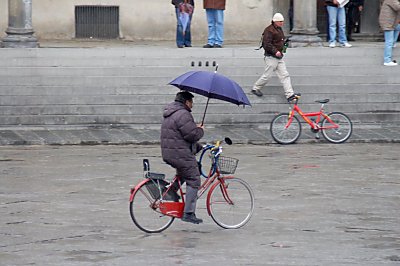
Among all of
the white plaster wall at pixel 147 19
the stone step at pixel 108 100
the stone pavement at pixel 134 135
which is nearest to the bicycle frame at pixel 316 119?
the stone pavement at pixel 134 135

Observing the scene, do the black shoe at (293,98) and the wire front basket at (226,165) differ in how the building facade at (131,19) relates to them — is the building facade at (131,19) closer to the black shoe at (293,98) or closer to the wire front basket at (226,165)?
the black shoe at (293,98)

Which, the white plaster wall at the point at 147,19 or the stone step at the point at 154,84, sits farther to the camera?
the white plaster wall at the point at 147,19

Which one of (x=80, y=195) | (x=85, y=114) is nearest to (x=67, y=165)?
(x=80, y=195)

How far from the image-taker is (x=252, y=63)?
78.8ft

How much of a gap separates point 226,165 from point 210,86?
901 mm

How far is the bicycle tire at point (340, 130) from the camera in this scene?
21.2 metres

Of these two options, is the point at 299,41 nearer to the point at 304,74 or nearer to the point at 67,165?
the point at 304,74

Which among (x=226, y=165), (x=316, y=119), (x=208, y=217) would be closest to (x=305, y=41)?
(x=316, y=119)

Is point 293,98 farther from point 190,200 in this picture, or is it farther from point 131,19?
point 131,19

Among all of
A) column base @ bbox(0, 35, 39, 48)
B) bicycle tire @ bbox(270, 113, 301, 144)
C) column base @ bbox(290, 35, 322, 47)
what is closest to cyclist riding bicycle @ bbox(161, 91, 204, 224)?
bicycle tire @ bbox(270, 113, 301, 144)

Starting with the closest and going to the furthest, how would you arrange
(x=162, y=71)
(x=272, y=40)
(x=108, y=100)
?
(x=272, y=40)
(x=108, y=100)
(x=162, y=71)

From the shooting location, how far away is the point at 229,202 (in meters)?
12.9

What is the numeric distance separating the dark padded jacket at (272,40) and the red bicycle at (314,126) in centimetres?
161

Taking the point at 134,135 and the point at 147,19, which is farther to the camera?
the point at 147,19
